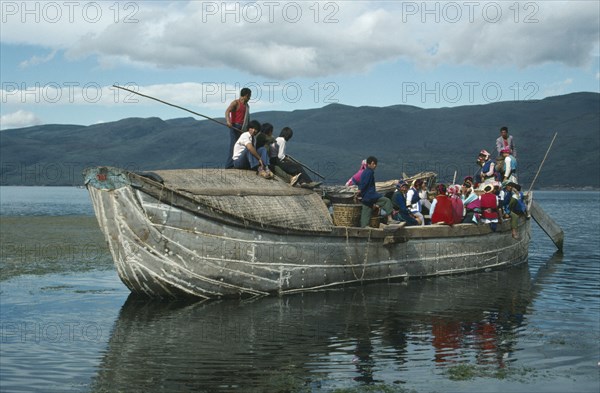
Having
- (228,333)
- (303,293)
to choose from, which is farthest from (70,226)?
(228,333)

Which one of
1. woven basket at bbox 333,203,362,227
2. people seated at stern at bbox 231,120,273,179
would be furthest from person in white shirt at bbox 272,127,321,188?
woven basket at bbox 333,203,362,227

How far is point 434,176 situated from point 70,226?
892 inches

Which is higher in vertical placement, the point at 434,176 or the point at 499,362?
the point at 434,176

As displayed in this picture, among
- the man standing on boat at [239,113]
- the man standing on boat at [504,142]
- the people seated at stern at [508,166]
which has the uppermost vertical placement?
the man standing on boat at [239,113]

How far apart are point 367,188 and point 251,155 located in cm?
297

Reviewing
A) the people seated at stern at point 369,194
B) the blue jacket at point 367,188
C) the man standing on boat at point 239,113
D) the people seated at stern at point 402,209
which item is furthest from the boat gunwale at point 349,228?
the man standing on boat at point 239,113

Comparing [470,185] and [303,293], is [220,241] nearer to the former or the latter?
[303,293]

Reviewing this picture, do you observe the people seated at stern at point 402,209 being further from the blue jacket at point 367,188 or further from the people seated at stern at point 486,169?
the people seated at stern at point 486,169

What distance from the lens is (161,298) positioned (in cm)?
1493

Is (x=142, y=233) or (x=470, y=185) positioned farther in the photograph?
(x=470, y=185)

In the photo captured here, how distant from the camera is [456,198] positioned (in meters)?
A: 19.2

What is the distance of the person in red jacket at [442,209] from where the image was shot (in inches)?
731

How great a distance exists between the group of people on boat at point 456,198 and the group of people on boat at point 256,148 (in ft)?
4.55

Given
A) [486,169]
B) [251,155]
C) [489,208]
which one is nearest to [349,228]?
[251,155]
